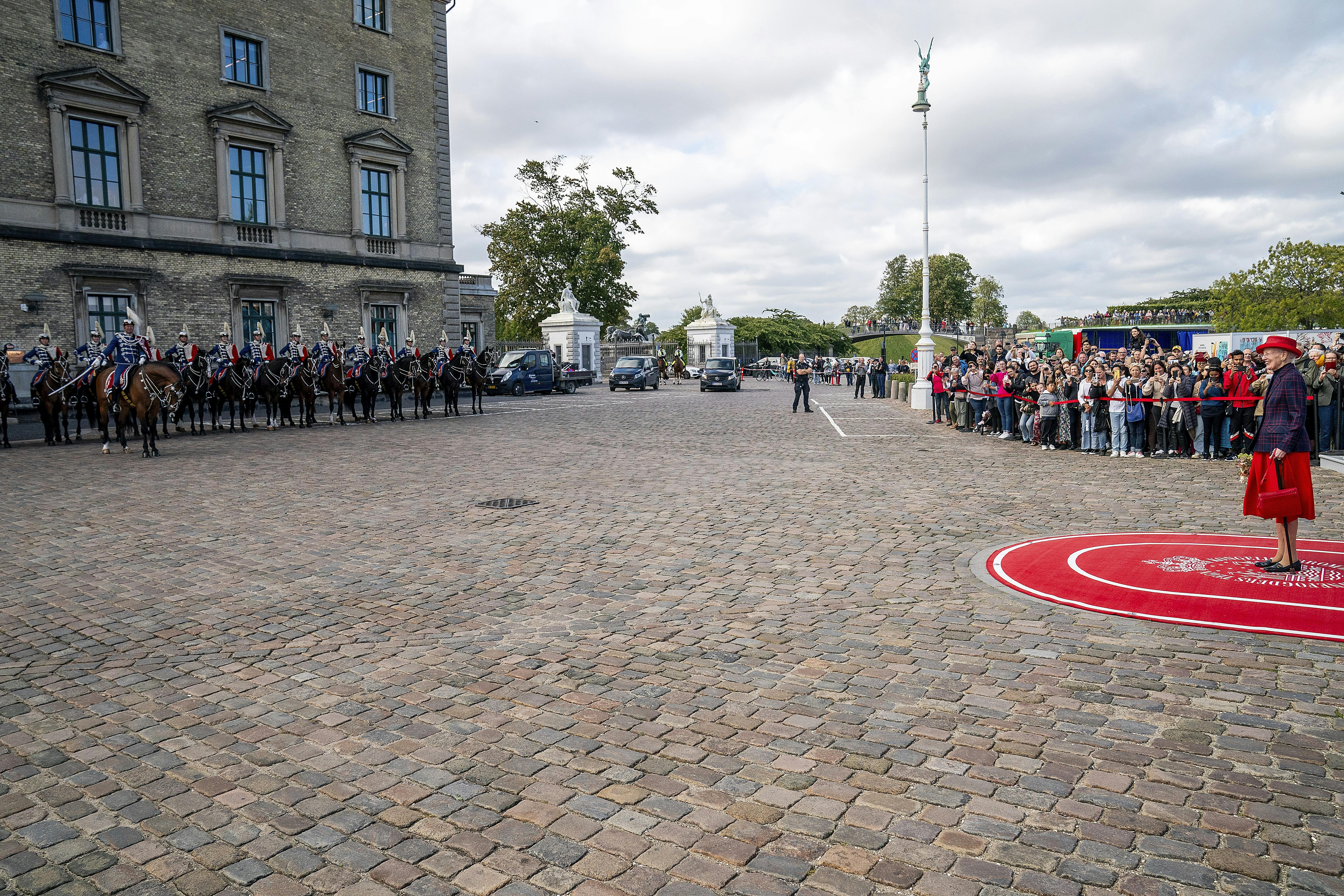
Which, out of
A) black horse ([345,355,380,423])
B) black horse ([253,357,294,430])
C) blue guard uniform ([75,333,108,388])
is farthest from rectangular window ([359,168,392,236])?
blue guard uniform ([75,333,108,388])

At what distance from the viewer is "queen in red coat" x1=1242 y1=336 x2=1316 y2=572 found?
7.17 m

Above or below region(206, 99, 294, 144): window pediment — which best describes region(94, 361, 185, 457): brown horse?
below

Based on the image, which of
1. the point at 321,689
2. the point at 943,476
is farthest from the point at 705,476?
the point at 321,689

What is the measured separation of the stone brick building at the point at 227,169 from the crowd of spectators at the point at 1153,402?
2510 cm

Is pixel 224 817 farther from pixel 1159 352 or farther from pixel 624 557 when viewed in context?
pixel 1159 352

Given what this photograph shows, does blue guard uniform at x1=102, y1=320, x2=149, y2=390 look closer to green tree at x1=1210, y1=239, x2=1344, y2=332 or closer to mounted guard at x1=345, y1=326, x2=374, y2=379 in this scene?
mounted guard at x1=345, y1=326, x2=374, y2=379

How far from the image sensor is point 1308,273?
168 feet

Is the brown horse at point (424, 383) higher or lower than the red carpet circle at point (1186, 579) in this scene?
higher

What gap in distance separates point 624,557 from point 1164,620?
4.34 metres

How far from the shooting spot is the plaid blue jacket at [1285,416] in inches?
283

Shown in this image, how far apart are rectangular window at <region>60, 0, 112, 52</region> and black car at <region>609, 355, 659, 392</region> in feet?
84.9

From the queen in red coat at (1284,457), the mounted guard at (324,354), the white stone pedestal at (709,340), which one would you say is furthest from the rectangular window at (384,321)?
the white stone pedestal at (709,340)

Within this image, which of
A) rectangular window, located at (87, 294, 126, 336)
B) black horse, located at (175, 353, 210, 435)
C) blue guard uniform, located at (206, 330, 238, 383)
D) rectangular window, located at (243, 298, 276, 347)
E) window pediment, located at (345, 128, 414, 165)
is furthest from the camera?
window pediment, located at (345, 128, 414, 165)

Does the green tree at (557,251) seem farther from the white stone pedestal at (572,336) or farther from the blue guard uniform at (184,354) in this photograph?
the blue guard uniform at (184,354)
